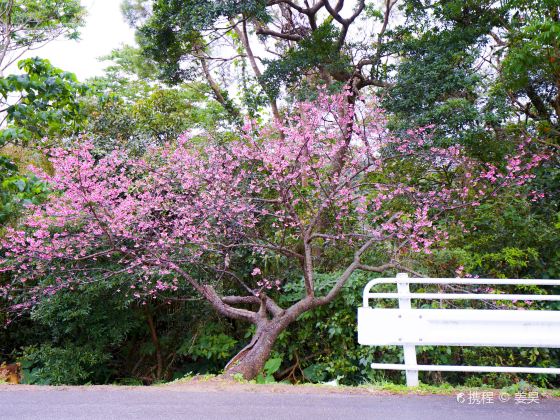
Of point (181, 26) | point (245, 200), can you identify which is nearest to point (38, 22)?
point (181, 26)

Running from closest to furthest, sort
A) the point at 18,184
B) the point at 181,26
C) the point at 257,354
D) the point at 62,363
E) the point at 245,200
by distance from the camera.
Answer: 1. the point at 18,184
2. the point at 257,354
3. the point at 245,200
4. the point at 62,363
5. the point at 181,26

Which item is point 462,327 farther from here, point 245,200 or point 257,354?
point 245,200

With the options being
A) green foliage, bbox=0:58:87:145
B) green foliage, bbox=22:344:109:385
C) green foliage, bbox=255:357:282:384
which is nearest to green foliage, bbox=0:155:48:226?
green foliage, bbox=0:58:87:145

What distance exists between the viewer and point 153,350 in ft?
27.1

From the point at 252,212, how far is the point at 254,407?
3.91 metres

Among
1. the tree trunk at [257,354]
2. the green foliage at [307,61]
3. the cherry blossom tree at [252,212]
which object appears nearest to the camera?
the tree trunk at [257,354]

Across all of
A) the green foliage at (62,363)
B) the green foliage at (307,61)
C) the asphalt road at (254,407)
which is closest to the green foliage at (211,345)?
the green foliage at (62,363)

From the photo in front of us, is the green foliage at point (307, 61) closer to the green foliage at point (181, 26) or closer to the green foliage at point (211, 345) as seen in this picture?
the green foliage at point (181, 26)

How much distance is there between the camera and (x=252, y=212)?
23.4 ft

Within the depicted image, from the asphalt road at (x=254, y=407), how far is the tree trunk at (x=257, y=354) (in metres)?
1.66

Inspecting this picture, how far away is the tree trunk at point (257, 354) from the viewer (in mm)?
5652

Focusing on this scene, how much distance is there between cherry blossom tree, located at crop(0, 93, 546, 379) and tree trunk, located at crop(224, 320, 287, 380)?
0.02 m

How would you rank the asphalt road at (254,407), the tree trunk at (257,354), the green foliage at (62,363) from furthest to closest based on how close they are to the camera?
the green foliage at (62,363) < the tree trunk at (257,354) < the asphalt road at (254,407)

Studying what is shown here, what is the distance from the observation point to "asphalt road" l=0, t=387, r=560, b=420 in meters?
3.24
